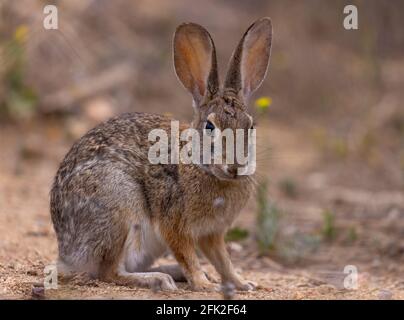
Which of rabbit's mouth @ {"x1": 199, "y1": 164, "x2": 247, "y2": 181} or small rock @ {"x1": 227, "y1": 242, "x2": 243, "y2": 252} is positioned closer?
rabbit's mouth @ {"x1": 199, "y1": 164, "x2": 247, "y2": 181}

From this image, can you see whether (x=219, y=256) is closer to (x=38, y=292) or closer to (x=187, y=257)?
(x=187, y=257)

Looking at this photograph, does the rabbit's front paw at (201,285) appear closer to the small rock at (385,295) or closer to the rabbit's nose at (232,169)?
the rabbit's nose at (232,169)

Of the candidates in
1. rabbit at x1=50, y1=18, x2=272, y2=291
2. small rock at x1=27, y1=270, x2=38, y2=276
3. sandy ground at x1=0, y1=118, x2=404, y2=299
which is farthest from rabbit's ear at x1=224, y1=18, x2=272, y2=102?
small rock at x1=27, y1=270, x2=38, y2=276

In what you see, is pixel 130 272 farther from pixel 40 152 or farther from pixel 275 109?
pixel 275 109

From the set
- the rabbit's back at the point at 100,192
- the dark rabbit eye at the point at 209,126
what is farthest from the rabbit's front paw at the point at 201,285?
the dark rabbit eye at the point at 209,126

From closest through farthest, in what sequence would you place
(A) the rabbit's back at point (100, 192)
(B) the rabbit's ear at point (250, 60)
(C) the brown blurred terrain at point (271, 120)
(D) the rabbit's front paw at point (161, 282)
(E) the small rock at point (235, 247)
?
1. (A) the rabbit's back at point (100, 192)
2. (D) the rabbit's front paw at point (161, 282)
3. (B) the rabbit's ear at point (250, 60)
4. (C) the brown blurred terrain at point (271, 120)
5. (E) the small rock at point (235, 247)

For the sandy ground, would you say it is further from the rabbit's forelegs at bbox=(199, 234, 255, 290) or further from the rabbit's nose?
the rabbit's nose

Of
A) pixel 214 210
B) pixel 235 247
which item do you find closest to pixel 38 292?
pixel 214 210
